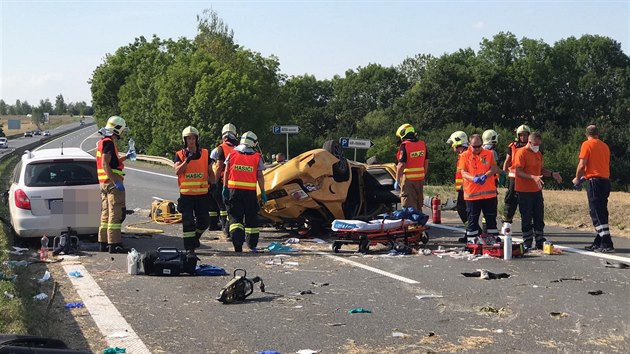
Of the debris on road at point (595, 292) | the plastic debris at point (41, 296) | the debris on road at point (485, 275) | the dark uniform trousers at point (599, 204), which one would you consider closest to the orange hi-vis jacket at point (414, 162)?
the dark uniform trousers at point (599, 204)

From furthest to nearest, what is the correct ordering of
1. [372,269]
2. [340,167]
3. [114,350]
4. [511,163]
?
[511,163], [340,167], [372,269], [114,350]

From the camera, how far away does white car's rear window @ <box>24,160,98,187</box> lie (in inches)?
469

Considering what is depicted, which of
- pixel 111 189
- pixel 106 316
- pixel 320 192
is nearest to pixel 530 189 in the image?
pixel 320 192

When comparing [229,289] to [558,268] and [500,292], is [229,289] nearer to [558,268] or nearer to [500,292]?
[500,292]

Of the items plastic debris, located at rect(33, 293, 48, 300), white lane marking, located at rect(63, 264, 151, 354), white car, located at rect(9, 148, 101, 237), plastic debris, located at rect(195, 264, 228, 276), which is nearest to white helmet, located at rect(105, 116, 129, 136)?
white car, located at rect(9, 148, 101, 237)

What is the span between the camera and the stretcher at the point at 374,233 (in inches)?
457

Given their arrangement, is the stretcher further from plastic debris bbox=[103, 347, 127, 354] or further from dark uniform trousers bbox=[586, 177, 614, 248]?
plastic debris bbox=[103, 347, 127, 354]

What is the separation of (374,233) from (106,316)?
5219 millimetres

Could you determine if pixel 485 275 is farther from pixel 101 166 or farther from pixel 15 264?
pixel 15 264

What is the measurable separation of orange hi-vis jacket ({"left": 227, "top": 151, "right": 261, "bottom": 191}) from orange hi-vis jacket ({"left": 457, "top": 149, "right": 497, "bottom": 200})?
131 inches

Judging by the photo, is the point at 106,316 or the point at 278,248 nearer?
the point at 106,316

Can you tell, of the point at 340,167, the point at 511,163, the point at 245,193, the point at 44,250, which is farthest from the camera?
the point at 511,163

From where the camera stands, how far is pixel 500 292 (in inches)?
337

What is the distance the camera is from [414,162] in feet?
45.2
